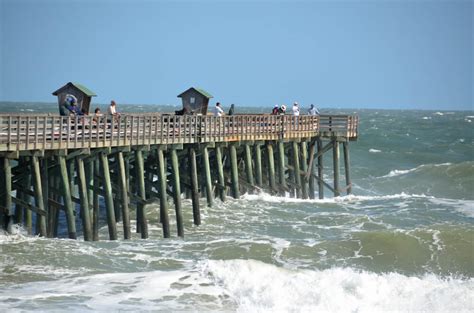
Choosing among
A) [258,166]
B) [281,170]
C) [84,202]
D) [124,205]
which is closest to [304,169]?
[281,170]

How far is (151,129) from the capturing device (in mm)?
30141

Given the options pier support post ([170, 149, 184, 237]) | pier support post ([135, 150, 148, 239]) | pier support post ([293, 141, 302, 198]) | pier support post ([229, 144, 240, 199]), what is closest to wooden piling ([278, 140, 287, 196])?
pier support post ([293, 141, 302, 198])

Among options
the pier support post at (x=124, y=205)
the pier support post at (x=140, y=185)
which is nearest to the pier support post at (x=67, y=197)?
the pier support post at (x=124, y=205)

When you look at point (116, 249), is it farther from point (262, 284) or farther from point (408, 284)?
point (408, 284)

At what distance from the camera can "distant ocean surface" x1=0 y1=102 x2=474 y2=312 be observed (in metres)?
21.1

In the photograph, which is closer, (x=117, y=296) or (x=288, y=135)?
(x=117, y=296)

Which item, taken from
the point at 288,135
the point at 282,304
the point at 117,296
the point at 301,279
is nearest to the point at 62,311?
the point at 117,296

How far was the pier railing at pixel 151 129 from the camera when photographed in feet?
82.2

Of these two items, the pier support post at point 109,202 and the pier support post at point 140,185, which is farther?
the pier support post at point 140,185

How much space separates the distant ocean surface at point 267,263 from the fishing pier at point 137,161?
2.75 feet

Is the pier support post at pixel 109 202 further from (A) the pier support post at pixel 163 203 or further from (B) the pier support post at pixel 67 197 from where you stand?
(A) the pier support post at pixel 163 203

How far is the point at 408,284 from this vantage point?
23156mm

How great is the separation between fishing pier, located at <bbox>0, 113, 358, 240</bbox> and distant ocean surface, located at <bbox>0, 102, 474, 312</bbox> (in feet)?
2.75

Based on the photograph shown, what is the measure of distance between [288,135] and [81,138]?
13.5 metres
